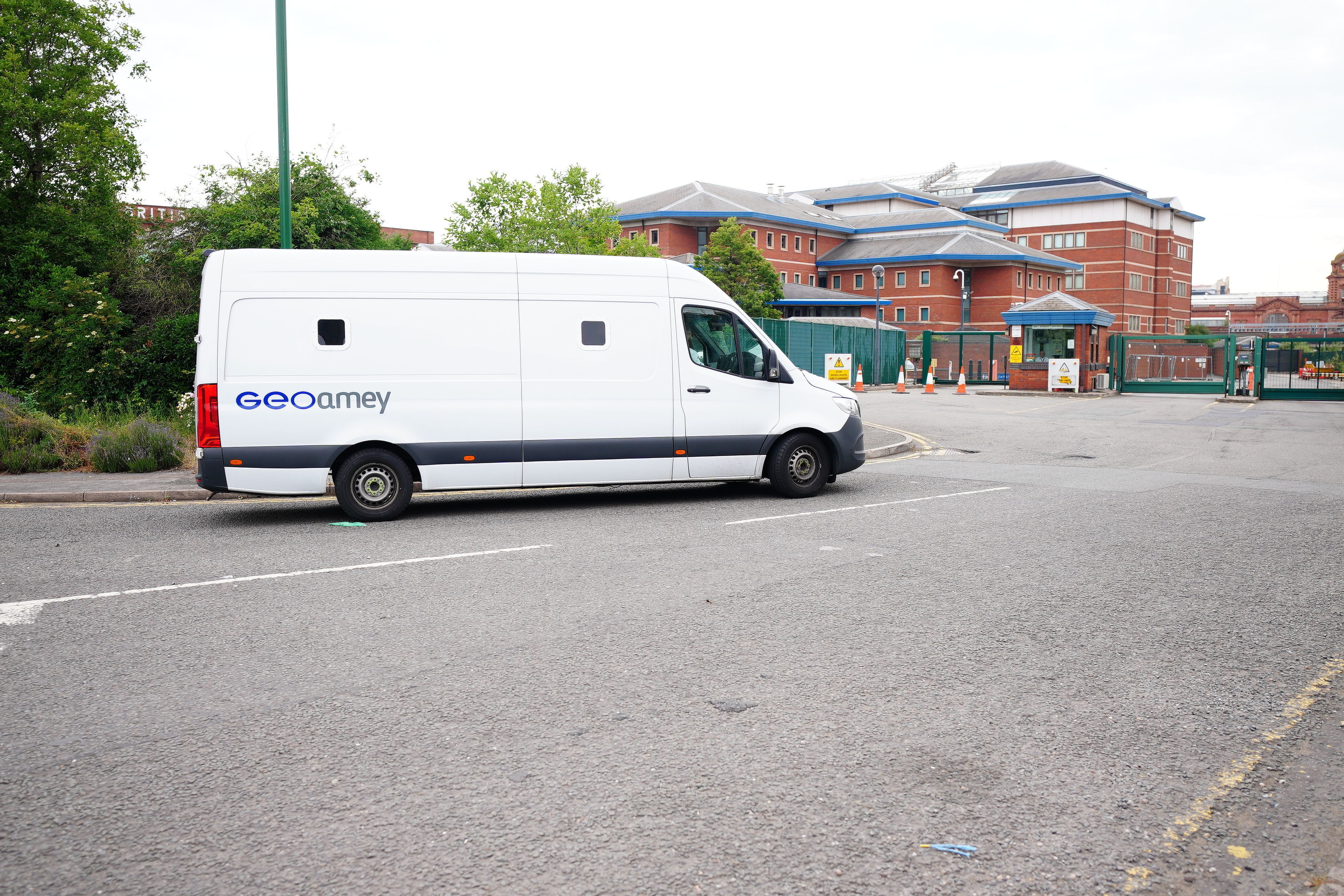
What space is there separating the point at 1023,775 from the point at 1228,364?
36421 mm

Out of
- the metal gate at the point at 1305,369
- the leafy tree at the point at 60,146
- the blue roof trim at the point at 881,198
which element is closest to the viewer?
the leafy tree at the point at 60,146

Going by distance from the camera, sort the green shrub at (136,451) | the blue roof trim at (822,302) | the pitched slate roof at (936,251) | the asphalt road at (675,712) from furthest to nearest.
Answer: the pitched slate roof at (936,251)
the blue roof trim at (822,302)
the green shrub at (136,451)
the asphalt road at (675,712)

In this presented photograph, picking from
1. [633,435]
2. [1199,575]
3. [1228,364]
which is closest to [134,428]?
[633,435]

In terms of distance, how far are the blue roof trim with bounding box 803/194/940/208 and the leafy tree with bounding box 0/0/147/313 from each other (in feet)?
273

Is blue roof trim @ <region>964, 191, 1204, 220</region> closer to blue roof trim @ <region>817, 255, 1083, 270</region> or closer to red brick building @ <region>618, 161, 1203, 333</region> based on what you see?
red brick building @ <region>618, 161, 1203, 333</region>

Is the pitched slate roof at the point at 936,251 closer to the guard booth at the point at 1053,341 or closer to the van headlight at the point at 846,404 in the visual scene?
the guard booth at the point at 1053,341

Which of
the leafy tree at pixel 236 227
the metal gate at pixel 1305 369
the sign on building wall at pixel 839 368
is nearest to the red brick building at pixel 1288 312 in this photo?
the metal gate at pixel 1305 369

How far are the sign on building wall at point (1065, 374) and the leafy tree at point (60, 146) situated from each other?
2914 centimetres

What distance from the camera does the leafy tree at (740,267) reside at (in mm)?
68188

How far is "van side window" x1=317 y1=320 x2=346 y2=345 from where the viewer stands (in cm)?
928

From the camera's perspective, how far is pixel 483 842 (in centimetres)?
314

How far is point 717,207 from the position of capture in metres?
78.7

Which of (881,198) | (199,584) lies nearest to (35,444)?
(199,584)

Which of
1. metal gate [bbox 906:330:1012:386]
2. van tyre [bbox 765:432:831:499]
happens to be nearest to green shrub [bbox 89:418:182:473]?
van tyre [bbox 765:432:831:499]
